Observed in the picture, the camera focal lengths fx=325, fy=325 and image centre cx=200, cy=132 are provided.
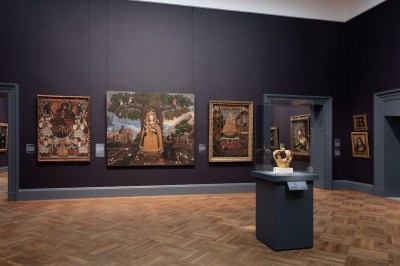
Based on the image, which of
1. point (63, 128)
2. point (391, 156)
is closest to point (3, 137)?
point (63, 128)

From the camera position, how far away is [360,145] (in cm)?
1011

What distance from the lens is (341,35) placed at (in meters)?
10.9

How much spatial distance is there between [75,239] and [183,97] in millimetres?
5305

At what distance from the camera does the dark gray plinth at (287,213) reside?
15.1 ft

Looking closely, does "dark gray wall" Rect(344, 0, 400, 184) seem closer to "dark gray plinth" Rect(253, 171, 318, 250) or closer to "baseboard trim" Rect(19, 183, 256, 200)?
"baseboard trim" Rect(19, 183, 256, 200)

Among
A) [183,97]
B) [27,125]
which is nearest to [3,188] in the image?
[27,125]

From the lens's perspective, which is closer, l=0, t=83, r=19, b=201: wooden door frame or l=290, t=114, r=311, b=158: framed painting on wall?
l=290, t=114, r=311, b=158: framed painting on wall

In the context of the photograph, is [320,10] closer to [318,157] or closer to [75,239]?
[318,157]

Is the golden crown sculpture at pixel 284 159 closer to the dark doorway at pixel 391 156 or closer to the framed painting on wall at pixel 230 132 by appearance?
the framed painting on wall at pixel 230 132

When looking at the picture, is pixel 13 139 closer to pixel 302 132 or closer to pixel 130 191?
pixel 130 191

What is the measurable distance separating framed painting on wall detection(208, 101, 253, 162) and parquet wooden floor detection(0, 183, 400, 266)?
1.70 metres

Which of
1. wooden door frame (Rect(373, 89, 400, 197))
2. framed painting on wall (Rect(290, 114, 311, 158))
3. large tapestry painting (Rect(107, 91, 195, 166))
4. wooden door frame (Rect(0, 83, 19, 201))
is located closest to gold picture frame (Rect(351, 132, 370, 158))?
wooden door frame (Rect(373, 89, 400, 197))

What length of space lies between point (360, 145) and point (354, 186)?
1340mm

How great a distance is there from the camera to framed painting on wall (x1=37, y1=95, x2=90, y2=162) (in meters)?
8.54
